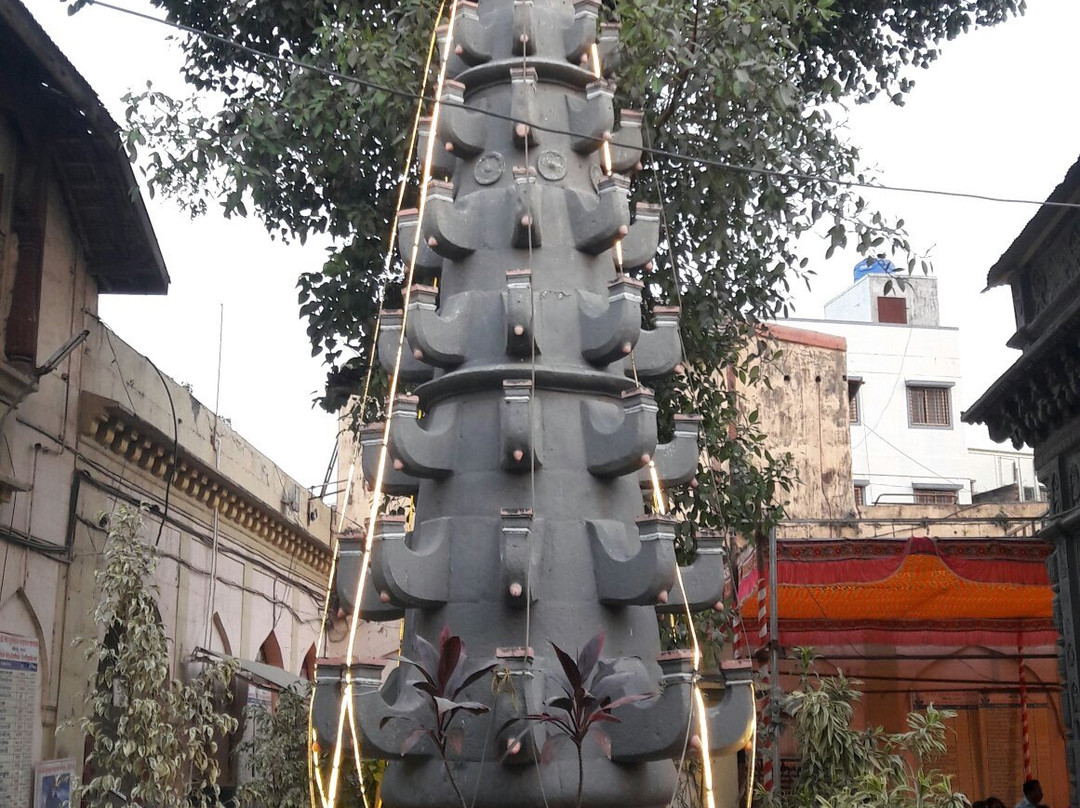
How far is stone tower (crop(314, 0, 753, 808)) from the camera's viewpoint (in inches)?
264

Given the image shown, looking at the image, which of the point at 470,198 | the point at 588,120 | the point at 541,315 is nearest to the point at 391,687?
the point at 541,315

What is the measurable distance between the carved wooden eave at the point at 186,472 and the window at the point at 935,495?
1420 cm

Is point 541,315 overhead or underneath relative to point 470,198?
underneath

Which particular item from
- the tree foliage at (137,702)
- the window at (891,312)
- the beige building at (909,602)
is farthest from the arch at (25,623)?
the window at (891,312)

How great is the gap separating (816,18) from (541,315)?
457 cm

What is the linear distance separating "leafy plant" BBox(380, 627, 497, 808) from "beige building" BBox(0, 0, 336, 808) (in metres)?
4.81

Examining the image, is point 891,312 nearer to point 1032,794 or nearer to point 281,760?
point 1032,794

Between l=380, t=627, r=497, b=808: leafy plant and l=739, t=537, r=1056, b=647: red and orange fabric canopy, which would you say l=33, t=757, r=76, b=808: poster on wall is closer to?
l=380, t=627, r=497, b=808: leafy plant

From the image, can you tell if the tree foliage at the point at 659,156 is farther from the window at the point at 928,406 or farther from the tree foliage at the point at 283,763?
the window at the point at 928,406

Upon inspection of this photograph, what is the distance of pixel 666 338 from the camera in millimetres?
7934

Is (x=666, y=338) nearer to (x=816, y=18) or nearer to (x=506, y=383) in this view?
(x=506, y=383)

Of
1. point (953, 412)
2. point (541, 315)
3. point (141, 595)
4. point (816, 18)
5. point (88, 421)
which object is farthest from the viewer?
point (953, 412)

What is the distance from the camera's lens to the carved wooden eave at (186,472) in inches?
505

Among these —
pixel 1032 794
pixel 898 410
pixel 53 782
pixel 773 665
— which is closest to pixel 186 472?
pixel 53 782
